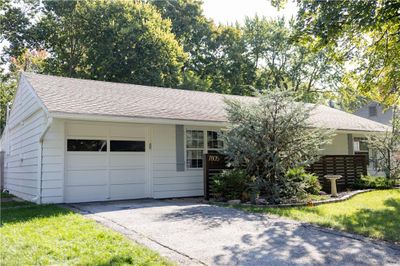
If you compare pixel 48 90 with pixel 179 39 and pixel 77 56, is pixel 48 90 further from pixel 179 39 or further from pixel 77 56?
pixel 179 39

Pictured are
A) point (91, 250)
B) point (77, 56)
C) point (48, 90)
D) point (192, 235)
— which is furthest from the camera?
point (77, 56)

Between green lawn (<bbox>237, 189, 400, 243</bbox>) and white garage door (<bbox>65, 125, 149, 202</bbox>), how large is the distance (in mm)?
3618

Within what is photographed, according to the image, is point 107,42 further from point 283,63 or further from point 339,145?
point 339,145

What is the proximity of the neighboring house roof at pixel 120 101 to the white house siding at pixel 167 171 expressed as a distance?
2.44 ft

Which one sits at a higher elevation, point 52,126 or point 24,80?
point 24,80

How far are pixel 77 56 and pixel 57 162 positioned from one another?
18445 millimetres

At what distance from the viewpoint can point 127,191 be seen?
1021 cm

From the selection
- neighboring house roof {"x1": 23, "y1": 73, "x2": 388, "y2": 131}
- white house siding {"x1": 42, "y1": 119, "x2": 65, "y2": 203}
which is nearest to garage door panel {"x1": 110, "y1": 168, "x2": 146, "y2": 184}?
white house siding {"x1": 42, "y1": 119, "x2": 65, "y2": 203}

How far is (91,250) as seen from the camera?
14.6 ft

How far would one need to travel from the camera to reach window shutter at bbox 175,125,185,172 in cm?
1085

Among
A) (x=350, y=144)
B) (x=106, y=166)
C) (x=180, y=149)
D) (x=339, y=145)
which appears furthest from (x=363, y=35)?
(x=106, y=166)

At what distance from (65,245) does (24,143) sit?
792 centimetres

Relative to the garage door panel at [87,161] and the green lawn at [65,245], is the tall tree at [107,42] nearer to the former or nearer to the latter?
the garage door panel at [87,161]

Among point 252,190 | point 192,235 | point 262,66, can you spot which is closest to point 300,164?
point 252,190
